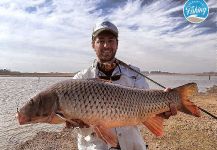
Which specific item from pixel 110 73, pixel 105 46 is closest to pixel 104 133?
pixel 110 73

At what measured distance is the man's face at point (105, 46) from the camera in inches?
214

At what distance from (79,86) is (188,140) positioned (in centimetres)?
964

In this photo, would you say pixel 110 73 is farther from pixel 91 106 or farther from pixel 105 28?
pixel 91 106

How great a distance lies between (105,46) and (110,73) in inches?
17.7

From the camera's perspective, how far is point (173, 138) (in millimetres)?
13688

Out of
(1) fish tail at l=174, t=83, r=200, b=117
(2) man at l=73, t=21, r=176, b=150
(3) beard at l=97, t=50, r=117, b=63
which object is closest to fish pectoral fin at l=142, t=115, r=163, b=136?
(1) fish tail at l=174, t=83, r=200, b=117

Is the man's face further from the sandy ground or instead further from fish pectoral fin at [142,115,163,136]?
the sandy ground

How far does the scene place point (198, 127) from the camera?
16.1 meters

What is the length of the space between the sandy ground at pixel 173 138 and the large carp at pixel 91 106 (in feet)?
26.4

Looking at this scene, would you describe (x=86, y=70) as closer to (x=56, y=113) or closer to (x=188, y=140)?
(x=56, y=113)

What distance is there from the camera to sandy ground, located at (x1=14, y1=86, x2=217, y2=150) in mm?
12602

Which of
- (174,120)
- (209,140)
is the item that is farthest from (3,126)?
(209,140)

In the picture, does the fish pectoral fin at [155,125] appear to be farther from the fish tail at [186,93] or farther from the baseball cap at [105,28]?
the baseball cap at [105,28]

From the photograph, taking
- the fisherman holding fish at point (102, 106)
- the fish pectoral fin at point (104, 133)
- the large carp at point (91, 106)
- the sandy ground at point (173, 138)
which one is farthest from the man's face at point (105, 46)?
the sandy ground at point (173, 138)
